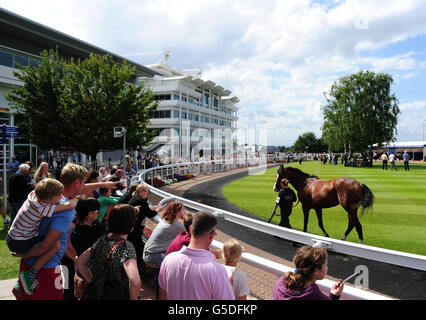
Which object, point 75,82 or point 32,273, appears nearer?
point 32,273

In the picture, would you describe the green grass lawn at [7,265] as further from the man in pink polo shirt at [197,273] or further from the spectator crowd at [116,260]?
the man in pink polo shirt at [197,273]

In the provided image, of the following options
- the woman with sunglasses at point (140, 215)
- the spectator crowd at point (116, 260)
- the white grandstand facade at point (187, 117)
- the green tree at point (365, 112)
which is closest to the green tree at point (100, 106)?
the woman with sunglasses at point (140, 215)

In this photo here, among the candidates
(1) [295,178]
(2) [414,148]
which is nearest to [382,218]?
(1) [295,178]

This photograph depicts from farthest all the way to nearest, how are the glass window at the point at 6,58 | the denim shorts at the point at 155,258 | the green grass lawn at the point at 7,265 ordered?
the glass window at the point at 6,58 < the green grass lawn at the point at 7,265 < the denim shorts at the point at 155,258

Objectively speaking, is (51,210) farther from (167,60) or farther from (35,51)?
(167,60)

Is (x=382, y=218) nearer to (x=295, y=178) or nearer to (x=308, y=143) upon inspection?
(x=295, y=178)

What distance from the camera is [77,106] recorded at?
57.4 feet

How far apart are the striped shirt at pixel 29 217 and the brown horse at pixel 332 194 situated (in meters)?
6.13

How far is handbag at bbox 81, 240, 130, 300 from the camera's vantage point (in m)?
2.15

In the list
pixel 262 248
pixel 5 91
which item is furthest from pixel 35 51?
pixel 262 248

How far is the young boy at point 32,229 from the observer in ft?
7.89

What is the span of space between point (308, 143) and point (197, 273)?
121135 mm
